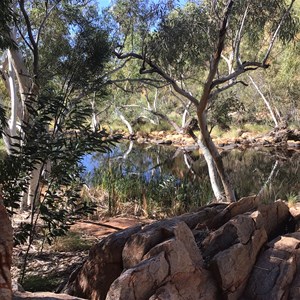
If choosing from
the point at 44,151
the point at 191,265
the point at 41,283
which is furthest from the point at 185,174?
the point at 44,151

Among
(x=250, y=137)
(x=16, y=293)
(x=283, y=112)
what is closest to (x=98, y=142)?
(x=16, y=293)

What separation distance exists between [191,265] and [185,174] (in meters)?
10.0

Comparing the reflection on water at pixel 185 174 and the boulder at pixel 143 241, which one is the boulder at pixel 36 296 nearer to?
the boulder at pixel 143 241

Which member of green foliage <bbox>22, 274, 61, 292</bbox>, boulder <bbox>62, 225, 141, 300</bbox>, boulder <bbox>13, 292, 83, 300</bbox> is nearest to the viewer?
boulder <bbox>13, 292, 83, 300</bbox>

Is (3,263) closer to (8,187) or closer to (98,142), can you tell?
(8,187)

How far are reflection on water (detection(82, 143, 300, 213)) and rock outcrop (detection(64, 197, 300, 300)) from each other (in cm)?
402

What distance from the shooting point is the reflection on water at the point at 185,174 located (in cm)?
857

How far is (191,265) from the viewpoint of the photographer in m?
3.27

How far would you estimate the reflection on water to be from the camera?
28.1 ft

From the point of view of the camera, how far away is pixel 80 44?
5855 millimetres

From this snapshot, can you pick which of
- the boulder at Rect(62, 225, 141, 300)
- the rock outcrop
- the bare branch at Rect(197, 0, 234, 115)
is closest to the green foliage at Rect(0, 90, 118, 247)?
the boulder at Rect(62, 225, 141, 300)

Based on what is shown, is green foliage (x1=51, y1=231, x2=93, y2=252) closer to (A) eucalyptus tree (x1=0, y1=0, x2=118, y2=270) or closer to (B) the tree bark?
(A) eucalyptus tree (x1=0, y1=0, x2=118, y2=270)

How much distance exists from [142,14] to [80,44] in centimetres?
482

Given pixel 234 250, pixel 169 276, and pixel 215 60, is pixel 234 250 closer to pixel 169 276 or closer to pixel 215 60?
pixel 169 276
